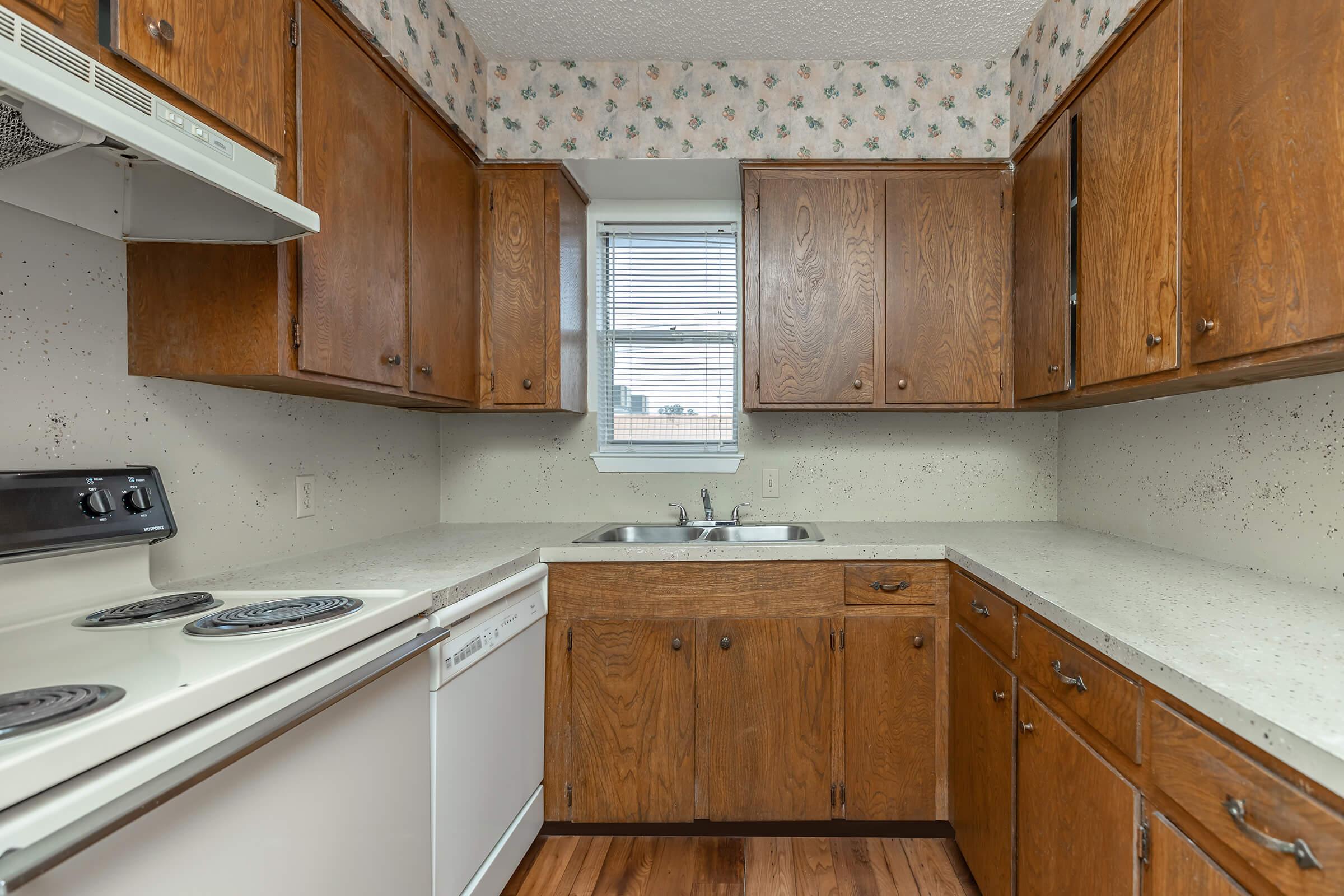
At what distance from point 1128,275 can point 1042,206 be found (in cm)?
58

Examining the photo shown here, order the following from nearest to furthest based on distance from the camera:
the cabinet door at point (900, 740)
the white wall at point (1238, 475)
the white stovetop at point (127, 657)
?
1. the white stovetop at point (127, 657)
2. the white wall at point (1238, 475)
3. the cabinet door at point (900, 740)

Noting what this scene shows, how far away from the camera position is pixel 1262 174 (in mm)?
1149

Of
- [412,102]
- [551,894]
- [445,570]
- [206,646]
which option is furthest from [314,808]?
[412,102]

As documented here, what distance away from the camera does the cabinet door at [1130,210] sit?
1.41m

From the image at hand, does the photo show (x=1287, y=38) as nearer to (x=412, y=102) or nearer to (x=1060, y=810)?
(x=1060, y=810)

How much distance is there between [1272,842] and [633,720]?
5.14ft

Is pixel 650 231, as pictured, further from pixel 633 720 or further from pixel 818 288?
pixel 633 720

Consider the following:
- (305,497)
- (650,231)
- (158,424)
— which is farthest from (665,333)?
(158,424)

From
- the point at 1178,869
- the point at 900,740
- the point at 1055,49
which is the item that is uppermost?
the point at 1055,49

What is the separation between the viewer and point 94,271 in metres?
1.24

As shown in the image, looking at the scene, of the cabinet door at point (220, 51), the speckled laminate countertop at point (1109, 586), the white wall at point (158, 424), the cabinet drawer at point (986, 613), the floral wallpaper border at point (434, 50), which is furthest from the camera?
the floral wallpaper border at point (434, 50)

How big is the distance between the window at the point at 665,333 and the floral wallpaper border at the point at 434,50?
2.33 feet

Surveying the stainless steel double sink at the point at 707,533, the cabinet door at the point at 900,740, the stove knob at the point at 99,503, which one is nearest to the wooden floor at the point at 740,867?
the cabinet door at the point at 900,740

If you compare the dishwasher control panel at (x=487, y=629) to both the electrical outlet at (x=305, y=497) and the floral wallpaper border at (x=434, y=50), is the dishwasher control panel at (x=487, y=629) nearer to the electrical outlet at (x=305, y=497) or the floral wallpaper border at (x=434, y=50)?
the electrical outlet at (x=305, y=497)
